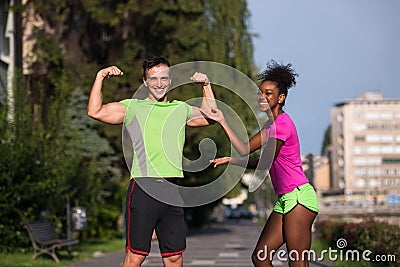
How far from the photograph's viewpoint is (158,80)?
22.6 feet

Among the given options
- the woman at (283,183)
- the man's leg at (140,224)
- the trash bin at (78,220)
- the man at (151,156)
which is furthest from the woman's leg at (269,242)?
the trash bin at (78,220)

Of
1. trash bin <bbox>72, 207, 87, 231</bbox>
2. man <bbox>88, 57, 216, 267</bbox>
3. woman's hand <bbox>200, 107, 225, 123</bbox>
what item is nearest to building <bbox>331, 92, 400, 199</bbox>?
trash bin <bbox>72, 207, 87, 231</bbox>

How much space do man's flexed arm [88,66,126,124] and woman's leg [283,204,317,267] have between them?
1667mm

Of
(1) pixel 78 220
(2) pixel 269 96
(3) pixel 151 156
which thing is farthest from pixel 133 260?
(1) pixel 78 220

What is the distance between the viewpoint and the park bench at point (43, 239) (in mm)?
16406

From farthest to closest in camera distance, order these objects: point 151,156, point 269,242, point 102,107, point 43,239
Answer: point 43,239 → point 269,242 → point 102,107 → point 151,156

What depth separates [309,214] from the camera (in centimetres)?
719

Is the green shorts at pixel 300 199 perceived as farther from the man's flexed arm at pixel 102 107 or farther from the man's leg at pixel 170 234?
the man's flexed arm at pixel 102 107

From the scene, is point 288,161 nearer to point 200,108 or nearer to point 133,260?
point 200,108

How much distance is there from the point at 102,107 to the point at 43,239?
10.4 metres

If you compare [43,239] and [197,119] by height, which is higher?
[197,119]

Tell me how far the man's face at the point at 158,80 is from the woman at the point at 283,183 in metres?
0.46

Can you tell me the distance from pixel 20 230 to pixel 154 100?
12162mm

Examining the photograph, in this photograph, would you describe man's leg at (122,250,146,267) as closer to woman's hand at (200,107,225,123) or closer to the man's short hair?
woman's hand at (200,107,225,123)
